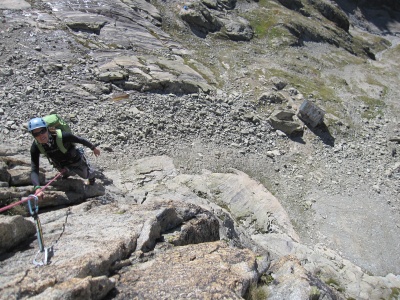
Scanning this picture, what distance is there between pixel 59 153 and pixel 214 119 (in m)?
18.8

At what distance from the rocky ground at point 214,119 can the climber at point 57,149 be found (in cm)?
452

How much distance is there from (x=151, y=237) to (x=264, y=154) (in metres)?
19.4

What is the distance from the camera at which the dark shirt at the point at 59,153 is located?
395 inches

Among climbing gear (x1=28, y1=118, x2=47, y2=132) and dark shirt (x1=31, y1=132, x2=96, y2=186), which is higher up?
climbing gear (x1=28, y1=118, x2=47, y2=132)

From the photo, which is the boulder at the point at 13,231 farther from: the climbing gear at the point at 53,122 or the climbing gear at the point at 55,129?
the climbing gear at the point at 53,122

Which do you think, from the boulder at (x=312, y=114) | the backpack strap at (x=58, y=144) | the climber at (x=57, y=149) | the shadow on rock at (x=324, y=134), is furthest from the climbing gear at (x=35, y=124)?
the shadow on rock at (x=324, y=134)

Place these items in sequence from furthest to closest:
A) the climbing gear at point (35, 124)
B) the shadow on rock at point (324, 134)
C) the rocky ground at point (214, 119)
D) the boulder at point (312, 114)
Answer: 1. the boulder at point (312, 114)
2. the shadow on rock at point (324, 134)
3. the rocky ground at point (214, 119)
4. the climbing gear at point (35, 124)

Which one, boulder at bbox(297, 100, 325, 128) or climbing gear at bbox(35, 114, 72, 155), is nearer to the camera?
climbing gear at bbox(35, 114, 72, 155)

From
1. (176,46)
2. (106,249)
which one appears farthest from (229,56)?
(106,249)

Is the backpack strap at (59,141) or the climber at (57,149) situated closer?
the climber at (57,149)

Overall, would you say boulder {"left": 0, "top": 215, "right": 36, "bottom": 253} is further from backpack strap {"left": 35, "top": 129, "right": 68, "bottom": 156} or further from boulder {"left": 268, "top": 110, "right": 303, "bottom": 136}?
boulder {"left": 268, "top": 110, "right": 303, "bottom": 136}

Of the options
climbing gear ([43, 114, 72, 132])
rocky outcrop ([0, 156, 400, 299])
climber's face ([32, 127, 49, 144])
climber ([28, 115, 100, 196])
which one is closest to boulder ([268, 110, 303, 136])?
rocky outcrop ([0, 156, 400, 299])

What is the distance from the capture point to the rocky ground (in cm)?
2264

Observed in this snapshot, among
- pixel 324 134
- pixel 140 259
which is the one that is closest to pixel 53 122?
pixel 140 259
